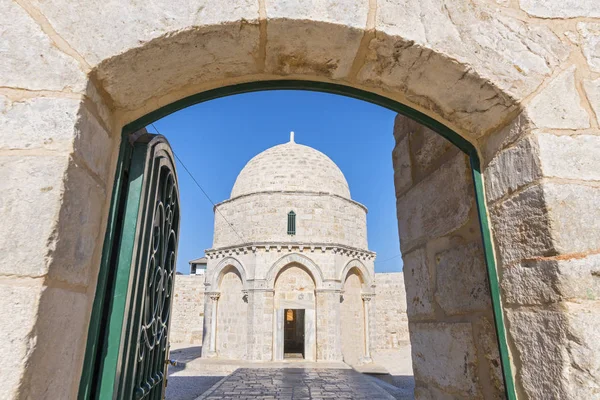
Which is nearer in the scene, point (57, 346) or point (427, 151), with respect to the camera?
point (57, 346)

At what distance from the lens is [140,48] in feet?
4.01

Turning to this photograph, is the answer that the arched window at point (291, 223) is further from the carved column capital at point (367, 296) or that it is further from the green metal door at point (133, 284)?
the green metal door at point (133, 284)

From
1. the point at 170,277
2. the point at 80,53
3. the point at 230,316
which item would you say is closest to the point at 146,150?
the point at 80,53

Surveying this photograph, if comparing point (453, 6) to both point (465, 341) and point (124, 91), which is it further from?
point (465, 341)

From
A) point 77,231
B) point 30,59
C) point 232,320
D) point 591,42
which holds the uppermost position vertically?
point 591,42

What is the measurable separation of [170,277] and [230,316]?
39.4 ft

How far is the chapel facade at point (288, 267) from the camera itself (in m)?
12.8

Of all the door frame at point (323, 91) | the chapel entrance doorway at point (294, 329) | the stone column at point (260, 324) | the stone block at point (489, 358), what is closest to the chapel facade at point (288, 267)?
the stone column at point (260, 324)

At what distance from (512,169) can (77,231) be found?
5.00ft

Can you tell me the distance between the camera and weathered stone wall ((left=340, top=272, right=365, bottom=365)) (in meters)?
13.5

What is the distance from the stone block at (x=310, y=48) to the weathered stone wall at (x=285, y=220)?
12170mm

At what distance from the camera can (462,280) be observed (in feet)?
5.70

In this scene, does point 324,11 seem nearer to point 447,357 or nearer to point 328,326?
point 447,357

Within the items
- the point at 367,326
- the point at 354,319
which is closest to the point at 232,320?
the point at 354,319
